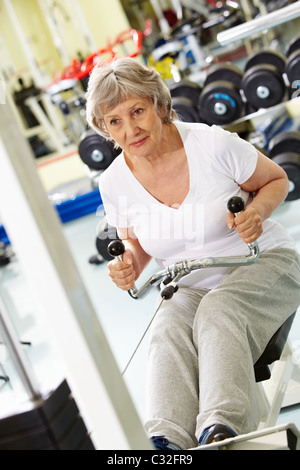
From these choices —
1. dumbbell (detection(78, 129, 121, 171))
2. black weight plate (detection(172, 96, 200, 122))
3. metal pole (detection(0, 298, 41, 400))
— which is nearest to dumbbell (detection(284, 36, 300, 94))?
black weight plate (detection(172, 96, 200, 122))

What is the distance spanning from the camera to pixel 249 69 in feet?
13.8

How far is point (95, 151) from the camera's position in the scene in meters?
4.23

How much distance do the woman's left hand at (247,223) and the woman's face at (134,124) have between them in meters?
0.35

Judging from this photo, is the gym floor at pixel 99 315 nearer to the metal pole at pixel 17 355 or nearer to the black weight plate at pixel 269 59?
the metal pole at pixel 17 355

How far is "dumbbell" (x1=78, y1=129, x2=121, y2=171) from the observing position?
165 inches

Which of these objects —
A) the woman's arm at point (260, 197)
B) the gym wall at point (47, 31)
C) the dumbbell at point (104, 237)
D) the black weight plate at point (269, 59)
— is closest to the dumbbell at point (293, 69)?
the black weight plate at point (269, 59)

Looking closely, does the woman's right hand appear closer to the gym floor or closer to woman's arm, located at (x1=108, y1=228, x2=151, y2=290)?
woman's arm, located at (x1=108, y1=228, x2=151, y2=290)

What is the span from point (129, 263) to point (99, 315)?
4.59 feet

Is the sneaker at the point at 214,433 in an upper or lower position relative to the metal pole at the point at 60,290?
lower

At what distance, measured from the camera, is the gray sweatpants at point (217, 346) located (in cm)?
141

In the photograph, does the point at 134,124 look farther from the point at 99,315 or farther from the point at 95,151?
the point at 95,151

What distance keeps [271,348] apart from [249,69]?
2.89 m

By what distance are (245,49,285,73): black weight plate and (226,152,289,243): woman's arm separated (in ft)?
8.05
